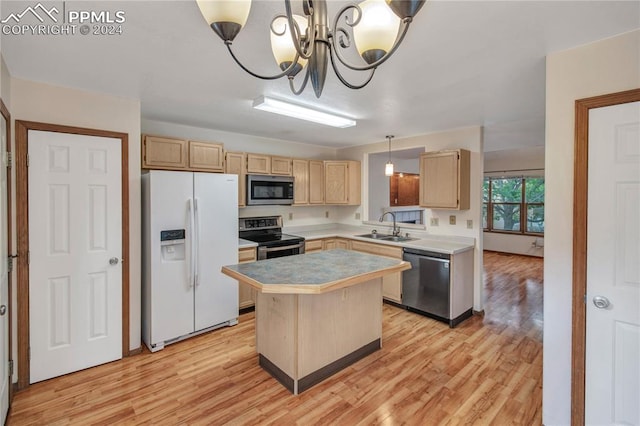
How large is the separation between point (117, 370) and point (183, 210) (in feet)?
4.92

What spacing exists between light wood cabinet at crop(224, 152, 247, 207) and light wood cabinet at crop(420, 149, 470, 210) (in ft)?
7.90

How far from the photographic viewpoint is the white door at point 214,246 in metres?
3.13

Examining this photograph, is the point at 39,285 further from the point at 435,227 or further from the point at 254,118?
the point at 435,227

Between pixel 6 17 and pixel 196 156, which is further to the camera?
pixel 196 156

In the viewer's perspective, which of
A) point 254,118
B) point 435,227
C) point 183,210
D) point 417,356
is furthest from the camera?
point 435,227

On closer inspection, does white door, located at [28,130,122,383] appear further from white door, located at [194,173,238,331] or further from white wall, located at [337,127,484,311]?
white wall, located at [337,127,484,311]

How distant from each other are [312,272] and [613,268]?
5.91 ft

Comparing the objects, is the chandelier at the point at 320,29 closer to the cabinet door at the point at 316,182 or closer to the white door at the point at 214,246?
the white door at the point at 214,246

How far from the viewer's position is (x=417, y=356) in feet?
9.11

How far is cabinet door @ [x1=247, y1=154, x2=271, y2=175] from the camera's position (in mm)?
4059

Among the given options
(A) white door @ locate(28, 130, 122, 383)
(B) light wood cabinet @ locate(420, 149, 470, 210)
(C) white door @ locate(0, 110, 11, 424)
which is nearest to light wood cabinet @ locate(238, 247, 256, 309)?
(A) white door @ locate(28, 130, 122, 383)

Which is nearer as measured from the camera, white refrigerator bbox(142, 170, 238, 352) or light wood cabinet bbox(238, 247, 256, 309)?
white refrigerator bbox(142, 170, 238, 352)

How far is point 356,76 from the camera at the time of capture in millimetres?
2152

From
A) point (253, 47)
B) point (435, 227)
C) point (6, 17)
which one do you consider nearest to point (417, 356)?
point (435, 227)
